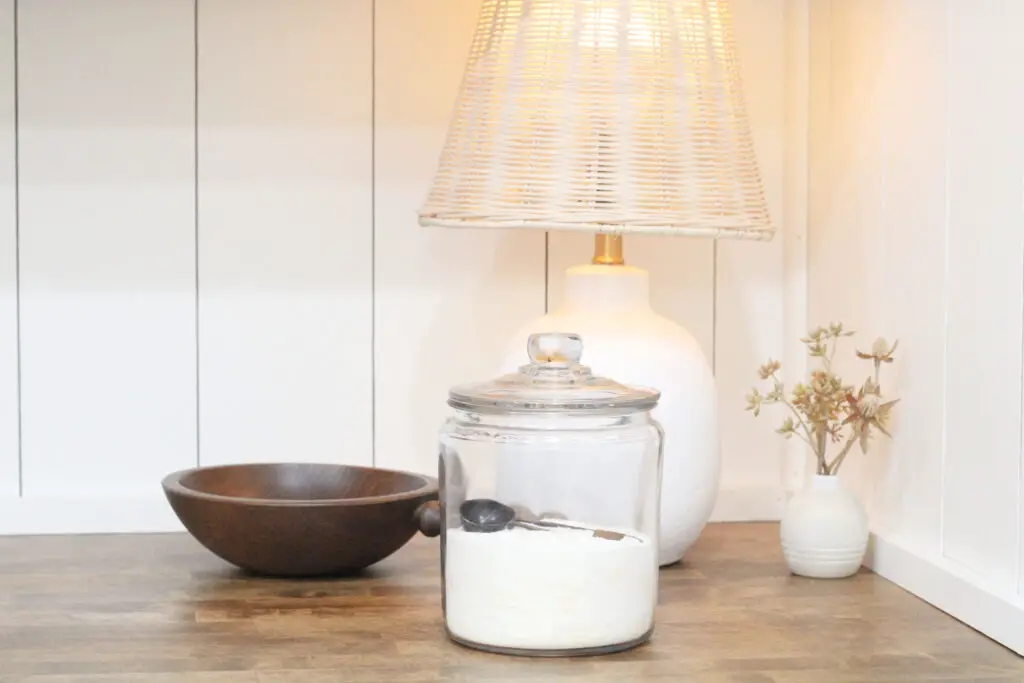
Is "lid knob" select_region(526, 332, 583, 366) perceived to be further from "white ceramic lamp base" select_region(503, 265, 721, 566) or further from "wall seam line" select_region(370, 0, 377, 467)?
"wall seam line" select_region(370, 0, 377, 467)

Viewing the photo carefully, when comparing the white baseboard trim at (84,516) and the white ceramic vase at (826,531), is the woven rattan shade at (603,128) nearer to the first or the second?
the white ceramic vase at (826,531)

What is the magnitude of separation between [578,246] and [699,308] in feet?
0.52

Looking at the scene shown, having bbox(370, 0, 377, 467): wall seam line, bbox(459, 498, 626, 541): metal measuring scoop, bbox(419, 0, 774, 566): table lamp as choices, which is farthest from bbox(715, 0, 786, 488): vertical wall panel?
bbox(459, 498, 626, 541): metal measuring scoop

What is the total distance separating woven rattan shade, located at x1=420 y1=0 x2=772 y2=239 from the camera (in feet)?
4.02

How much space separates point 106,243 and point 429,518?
54 cm

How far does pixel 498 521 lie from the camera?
1.03 metres

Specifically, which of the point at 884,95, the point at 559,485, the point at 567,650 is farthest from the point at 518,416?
the point at 884,95

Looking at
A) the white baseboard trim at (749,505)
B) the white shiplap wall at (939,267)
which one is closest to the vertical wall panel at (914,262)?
the white shiplap wall at (939,267)

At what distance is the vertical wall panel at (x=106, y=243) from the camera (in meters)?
1.49

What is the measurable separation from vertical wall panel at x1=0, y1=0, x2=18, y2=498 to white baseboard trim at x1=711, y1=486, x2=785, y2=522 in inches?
31.1

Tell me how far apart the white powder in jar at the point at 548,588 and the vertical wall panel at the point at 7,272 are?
694mm

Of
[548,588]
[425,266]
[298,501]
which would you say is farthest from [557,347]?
[425,266]

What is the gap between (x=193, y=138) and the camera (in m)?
1.51

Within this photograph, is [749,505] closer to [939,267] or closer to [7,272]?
[939,267]
